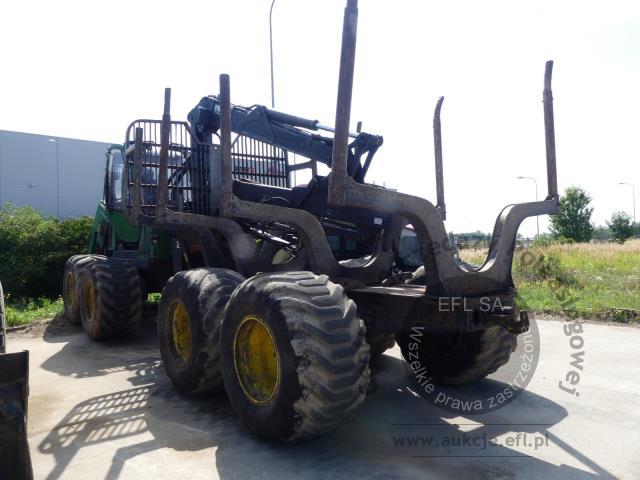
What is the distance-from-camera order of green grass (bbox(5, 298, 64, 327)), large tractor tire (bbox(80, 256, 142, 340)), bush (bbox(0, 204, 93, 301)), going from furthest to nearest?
bush (bbox(0, 204, 93, 301)), green grass (bbox(5, 298, 64, 327)), large tractor tire (bbox(80, 256, 142, 340))

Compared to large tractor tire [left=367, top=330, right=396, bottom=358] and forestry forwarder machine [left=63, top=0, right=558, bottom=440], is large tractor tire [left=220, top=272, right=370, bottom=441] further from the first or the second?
large tractor tire [left=367, top=330, right=396, bottom=358]

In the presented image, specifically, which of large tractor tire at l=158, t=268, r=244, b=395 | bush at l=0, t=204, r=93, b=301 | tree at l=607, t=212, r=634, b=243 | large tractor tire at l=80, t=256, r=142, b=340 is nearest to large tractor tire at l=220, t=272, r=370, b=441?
large tractor tire at l=158, t=268, r=244, b=395

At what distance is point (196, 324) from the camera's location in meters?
4.85

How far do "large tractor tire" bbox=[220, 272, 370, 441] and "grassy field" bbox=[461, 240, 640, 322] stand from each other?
4.53 metres

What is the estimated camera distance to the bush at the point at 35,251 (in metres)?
12.4

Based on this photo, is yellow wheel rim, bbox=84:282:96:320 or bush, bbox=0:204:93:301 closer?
yellow wheel rim, bbox=84:282:96:320

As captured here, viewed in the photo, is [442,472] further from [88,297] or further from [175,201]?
[88,297]

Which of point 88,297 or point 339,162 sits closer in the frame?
point 339,162

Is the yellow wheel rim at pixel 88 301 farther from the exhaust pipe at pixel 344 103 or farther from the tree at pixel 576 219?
the tree at pixel 576 219

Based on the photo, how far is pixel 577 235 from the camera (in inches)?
1884

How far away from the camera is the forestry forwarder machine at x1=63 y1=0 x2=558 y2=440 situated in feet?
11.9

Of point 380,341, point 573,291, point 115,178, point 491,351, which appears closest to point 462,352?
point 491,351

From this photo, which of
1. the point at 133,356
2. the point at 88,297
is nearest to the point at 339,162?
the point at 133,356

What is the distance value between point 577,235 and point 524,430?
158 ft
